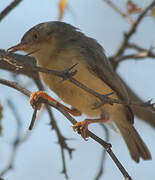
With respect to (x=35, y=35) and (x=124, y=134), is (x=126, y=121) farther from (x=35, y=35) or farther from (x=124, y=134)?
(x=35, y=35)

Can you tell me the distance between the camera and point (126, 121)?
4727 mm

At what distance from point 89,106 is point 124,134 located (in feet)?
3.27

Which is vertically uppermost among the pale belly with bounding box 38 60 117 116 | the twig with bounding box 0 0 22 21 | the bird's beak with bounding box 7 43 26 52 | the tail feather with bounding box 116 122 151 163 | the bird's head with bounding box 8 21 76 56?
the twig with bounding box 0 0 22 21

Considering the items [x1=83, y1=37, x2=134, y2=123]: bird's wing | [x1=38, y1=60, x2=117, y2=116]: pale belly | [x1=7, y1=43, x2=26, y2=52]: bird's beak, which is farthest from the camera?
[x1=7, y1=43, x2=26, y2=52]: bird's beak

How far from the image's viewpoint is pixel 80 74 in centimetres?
379

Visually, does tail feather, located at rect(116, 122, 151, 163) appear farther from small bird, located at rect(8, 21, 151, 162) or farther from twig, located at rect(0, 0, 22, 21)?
twig, located at rect(0, 0, 22, 21)

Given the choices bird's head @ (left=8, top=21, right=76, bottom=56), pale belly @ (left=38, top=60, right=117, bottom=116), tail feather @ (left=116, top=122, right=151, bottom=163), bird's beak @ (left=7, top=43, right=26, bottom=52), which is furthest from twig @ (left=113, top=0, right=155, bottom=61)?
bird's beak @ (left=7, top=43, right=26, bottom=52)

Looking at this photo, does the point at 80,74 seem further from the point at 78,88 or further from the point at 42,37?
the point at 42,37

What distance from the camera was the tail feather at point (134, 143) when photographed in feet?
15.7

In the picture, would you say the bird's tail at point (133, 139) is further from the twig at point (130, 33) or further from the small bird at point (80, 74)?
the twig at point (130, 33)

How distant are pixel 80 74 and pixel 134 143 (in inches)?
59.8

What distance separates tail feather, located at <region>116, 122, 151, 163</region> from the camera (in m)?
4.77

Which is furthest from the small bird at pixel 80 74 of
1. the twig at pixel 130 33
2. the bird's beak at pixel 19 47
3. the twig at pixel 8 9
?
the twig at pixel 130 33

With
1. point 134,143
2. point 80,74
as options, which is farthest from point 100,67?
point 134,143
